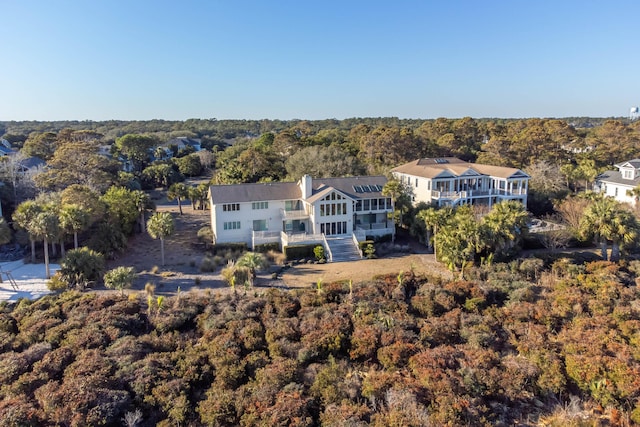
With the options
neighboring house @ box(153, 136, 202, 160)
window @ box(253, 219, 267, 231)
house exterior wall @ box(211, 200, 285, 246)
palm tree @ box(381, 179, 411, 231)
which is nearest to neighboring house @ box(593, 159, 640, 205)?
palm tree @ box(381, 179, 411, 231)

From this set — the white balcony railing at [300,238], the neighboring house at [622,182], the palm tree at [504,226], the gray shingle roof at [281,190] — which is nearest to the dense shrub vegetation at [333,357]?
the palm tree at [504,226]

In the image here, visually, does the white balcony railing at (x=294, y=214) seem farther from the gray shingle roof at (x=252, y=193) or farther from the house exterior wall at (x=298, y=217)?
the gray shingle roof at (x=252, y=193)

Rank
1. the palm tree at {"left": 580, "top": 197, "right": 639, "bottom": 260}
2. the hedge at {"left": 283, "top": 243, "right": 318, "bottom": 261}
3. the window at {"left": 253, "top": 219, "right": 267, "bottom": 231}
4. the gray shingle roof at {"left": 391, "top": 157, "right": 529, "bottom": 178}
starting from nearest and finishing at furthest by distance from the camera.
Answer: the palm tree at {"left": 580, "top": 197, "right": 639, "bottom": 260}
the hedge at {"left": 283, "top": 243, "right": 318, "bottom": 261}
the window at {"left": 253, "top": 219, "right": 267, "bottom": 231}
the gray shingle roof at {"left": 391, "top": 157, "right": 529, "bottom": 178}

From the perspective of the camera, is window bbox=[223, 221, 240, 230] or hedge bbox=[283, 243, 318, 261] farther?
window bbox=[223, 221, 240, 230]

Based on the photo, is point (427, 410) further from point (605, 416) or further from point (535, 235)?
point (535, 235)

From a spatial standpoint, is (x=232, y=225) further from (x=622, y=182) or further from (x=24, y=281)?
(x=622, y=182)

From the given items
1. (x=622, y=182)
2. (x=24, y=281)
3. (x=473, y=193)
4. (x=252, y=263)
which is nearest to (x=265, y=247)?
(x=252, y=263)

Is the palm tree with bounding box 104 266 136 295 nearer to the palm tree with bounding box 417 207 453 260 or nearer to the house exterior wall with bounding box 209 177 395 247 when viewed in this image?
the house exterior wall with bounding box 209 177 395 247
